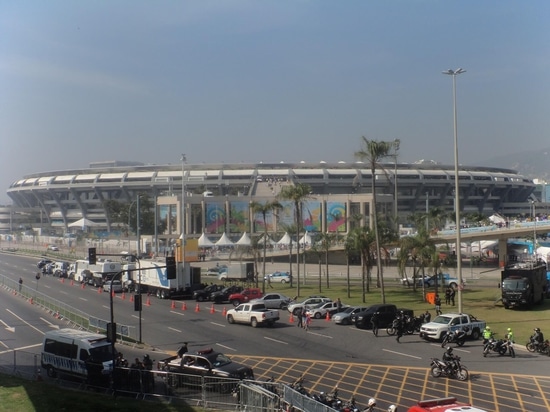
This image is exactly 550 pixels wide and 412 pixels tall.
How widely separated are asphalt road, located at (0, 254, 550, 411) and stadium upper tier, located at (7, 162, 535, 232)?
401ft

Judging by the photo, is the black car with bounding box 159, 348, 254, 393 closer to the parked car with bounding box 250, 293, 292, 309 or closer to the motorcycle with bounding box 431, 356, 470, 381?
the motorcycle with bounding box 431, 356, 470, 381

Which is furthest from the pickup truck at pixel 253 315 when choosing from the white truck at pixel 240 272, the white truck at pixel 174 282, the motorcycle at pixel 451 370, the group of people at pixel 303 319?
the white truck at pixel 240 272

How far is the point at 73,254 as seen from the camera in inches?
3698

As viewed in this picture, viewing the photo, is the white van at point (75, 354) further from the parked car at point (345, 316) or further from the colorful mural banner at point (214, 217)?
the colorful mural banner at point (214, 217)

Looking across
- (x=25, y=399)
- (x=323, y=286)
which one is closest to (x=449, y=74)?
(x=323, y=286)

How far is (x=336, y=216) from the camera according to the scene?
112 m

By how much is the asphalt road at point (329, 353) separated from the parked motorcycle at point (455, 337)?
42 centimetres

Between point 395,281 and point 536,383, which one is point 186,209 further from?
point 536,383

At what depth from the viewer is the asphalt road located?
2159 cm

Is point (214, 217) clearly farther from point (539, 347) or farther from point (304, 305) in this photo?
point (539, 347)

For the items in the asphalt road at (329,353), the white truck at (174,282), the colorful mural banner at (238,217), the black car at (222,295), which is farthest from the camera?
the colorful mural banner at (238,217)

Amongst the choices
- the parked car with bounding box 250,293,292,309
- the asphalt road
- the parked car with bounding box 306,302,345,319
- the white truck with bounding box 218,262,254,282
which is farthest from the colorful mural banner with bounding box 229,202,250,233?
the parked car with bounding box 306,302,345,319

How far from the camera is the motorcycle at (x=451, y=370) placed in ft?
75.6

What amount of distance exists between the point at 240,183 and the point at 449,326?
14053cm
